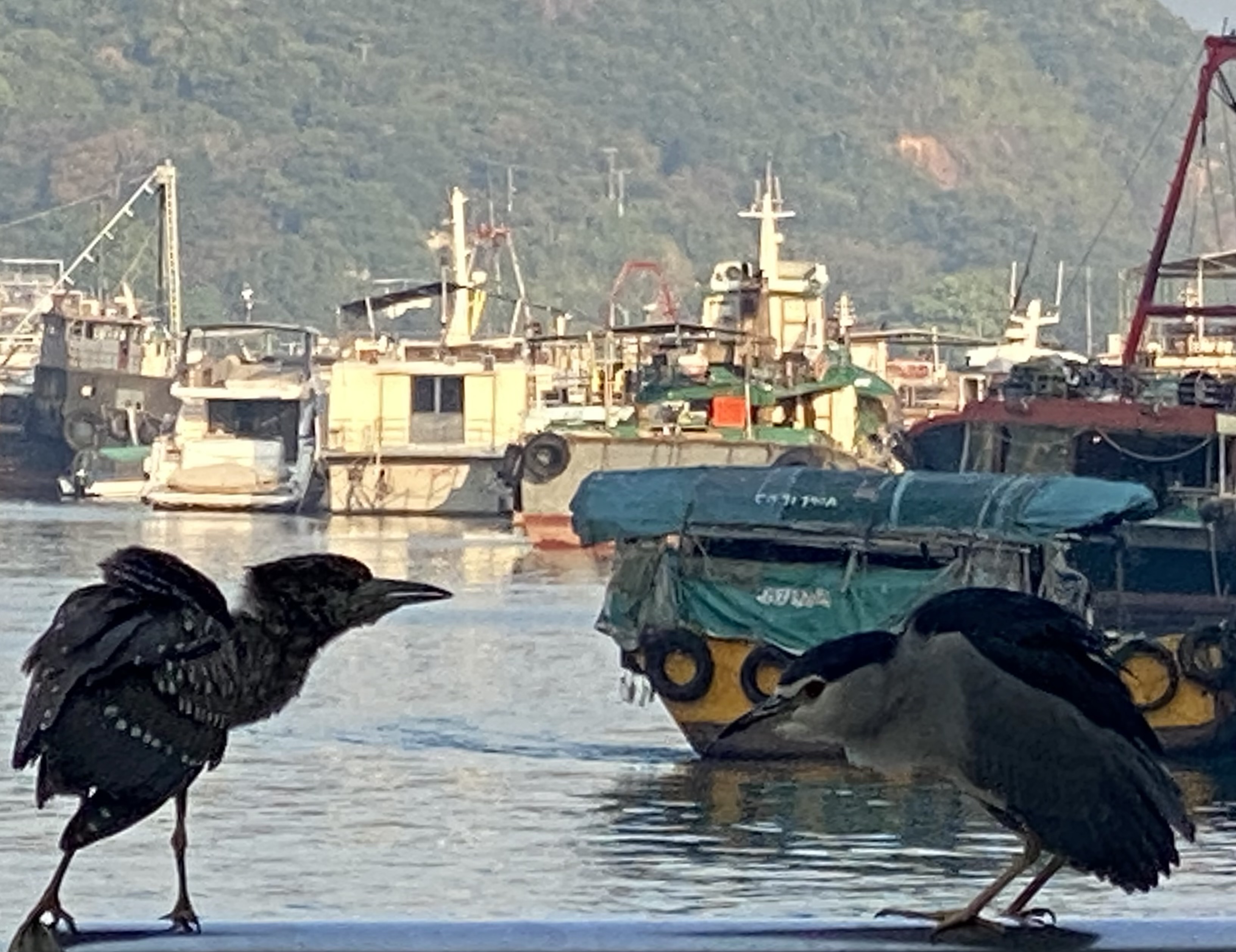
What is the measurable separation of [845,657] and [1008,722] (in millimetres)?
461

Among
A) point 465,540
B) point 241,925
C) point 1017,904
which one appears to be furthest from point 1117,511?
point 465,540

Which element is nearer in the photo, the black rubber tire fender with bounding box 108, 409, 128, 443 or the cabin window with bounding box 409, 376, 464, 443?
the cabin window with bounding box 409, 376, 464, 443

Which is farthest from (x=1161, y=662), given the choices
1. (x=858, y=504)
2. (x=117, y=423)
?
(x=117, y=423)

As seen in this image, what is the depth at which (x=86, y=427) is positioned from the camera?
97.4m

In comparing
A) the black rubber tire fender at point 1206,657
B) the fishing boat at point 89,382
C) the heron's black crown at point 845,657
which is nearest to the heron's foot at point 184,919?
the heron's black crown at point 845,657

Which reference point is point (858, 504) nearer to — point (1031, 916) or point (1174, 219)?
point (1174, 219)

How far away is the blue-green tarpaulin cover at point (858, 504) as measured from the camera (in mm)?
28734

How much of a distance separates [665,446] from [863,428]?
31.6 feet

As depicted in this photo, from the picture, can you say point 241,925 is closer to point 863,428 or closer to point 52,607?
point 52,607

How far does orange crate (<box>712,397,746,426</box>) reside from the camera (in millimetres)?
65250

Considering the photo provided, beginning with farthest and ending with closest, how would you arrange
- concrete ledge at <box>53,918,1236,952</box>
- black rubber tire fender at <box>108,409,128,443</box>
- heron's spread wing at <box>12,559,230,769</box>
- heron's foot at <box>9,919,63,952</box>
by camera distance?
black rubber tire fender at <box>108,409,128,443</box> → heron's spread wing at <box>12,559,230,769</box> → heron's foot at <box>9,919,63,952</box> → concrete ledge at <box>53,918,1236,952</box>

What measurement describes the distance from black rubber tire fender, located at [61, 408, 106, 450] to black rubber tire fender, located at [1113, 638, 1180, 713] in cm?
7032

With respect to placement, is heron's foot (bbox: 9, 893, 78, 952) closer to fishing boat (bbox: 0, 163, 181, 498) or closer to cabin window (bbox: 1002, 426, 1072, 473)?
cabin window (bbox: 1002, 426, 1072, 473)

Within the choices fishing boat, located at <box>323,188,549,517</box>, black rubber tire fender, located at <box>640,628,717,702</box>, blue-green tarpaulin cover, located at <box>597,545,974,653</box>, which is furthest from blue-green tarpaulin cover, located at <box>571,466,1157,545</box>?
fishing boat, located at <box>323,188,549,517</box>
